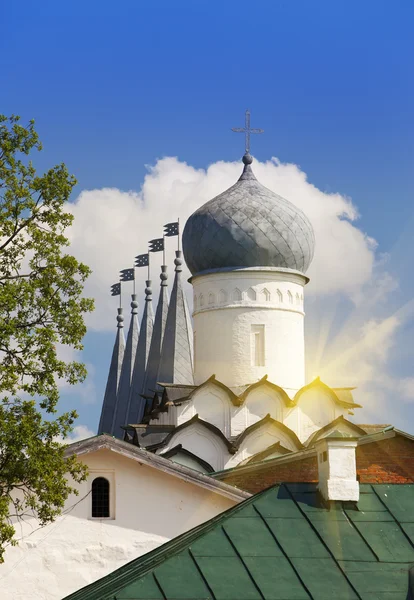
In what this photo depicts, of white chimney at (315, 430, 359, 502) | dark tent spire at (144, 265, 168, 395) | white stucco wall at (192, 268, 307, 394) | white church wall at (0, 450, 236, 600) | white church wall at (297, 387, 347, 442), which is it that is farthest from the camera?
dark tent spire at (144, 265, 168, 395)

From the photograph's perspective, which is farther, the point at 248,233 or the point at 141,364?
the point at 141,364

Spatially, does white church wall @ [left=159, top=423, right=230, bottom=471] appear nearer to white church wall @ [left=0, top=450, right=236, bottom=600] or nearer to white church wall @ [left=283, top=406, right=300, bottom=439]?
white church wall @ [left=283, top=406, right=300, bottom=439]

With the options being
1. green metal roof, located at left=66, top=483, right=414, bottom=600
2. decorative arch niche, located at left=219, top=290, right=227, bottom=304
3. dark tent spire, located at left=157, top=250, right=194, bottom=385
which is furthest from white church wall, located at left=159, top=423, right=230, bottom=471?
green metal roof, located at left=66, top=483, right=414, bottom=600

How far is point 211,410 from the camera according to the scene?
3116 centimetres

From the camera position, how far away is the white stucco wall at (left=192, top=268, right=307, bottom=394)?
3123cm

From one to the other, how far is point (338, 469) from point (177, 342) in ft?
69.3

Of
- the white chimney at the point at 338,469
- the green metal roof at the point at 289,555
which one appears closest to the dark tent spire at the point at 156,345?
the white chimney at the point at 338,469

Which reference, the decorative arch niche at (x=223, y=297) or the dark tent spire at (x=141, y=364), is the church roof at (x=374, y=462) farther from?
the dark tent spire at (x=141, y=364)

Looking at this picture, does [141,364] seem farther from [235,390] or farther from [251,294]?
[251,294]

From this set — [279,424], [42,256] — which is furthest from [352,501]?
[279,424]

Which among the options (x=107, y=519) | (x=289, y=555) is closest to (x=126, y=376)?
(x=107, y=519)

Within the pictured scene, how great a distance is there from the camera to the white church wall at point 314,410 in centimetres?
3159

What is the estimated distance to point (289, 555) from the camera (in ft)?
38.6

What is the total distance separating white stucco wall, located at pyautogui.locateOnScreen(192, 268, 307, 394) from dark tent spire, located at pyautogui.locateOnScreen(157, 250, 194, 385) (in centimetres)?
82
